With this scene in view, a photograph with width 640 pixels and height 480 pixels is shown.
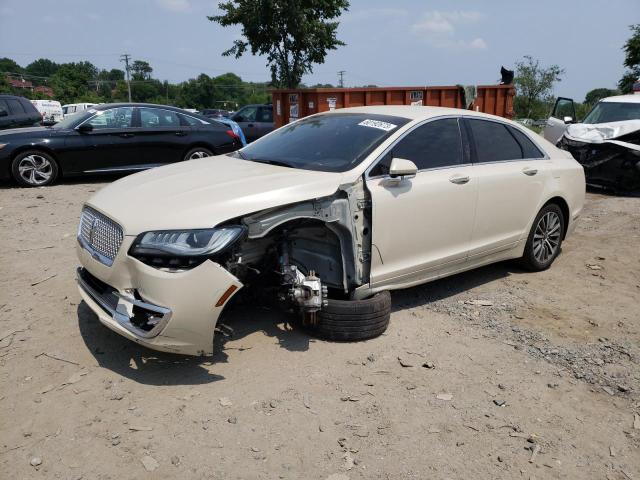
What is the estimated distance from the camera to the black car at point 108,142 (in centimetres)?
921

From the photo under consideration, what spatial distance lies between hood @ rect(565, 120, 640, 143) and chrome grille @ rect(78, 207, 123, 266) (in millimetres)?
9179

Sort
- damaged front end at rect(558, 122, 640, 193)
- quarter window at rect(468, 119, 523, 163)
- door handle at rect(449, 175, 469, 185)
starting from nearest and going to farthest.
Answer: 1. door handle at rect(449, 175, 469, 185)
2. quarter window at rect(468, 119, 523, 163)
3. damaged front end at rect(558, 122, 640, 193)

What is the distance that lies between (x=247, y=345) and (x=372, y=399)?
108 cm

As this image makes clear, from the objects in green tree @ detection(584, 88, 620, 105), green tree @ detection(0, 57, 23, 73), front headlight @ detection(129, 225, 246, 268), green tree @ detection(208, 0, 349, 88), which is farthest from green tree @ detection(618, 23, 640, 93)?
green tree @ detection(0, 57, 23, 73)

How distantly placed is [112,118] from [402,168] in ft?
24.6

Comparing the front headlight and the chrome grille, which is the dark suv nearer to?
the chrome grille

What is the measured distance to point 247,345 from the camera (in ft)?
12.9

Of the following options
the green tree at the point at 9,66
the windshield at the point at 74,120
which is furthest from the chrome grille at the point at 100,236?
the green tree at the point at 9,66

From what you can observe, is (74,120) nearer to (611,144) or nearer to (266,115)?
(266,115)

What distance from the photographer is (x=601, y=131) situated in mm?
9922

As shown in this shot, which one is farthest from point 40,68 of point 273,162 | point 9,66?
point 273,162

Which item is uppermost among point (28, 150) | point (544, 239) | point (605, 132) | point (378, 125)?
point (378, 125)

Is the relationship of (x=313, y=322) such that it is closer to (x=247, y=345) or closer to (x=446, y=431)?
(x=247, y=345)

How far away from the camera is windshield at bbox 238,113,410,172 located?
→ 4.14 meters
